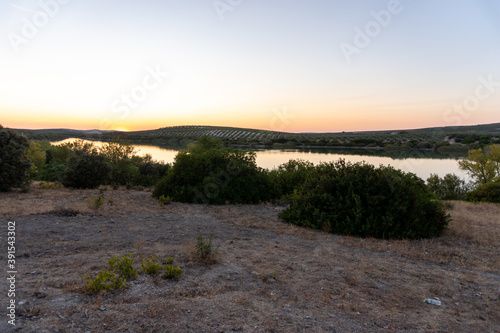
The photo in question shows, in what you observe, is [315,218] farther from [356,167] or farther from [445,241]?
[445,241]

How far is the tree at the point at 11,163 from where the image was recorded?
11.2 metres

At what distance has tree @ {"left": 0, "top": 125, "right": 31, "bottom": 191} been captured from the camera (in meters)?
11.2

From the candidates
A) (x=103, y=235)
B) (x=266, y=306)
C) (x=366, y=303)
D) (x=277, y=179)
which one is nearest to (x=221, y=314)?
(x=266, y=306)

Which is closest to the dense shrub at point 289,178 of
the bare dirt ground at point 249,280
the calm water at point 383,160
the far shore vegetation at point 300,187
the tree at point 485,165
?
the far shore vegetation at point 300,187

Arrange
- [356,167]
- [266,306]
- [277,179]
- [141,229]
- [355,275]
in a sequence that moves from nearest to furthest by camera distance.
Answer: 1. [266,306]
2. [355,275]
3. [141,229]
4. [356,167]
5. [277,179]

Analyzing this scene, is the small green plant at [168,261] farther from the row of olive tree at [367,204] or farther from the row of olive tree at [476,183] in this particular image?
the row of olive tree at [476,183]

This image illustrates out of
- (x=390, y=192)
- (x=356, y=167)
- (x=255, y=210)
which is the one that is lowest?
(x=255, y=210)

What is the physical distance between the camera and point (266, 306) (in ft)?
12.1

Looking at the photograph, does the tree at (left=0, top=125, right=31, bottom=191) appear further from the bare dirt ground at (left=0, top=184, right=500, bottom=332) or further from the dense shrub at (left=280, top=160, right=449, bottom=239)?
the dense shrub at (left=280, top=160, right=449, bottom=239)

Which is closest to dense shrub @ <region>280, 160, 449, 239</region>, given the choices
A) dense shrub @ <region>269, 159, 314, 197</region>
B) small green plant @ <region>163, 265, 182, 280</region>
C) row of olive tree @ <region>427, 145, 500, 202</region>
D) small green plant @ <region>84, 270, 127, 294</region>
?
dense shrub @ <region>269, 159, 314, 197</region>

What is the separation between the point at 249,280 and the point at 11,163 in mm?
11344

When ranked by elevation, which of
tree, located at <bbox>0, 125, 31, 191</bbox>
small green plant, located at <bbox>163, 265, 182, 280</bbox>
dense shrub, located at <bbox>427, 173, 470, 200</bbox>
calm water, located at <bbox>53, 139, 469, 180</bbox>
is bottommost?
dense shrub, located at <bbox>427, 173, 470, 200</bbox>

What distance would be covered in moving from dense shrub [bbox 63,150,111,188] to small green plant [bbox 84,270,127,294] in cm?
1113

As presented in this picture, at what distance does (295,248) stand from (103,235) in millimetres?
→ 3953
